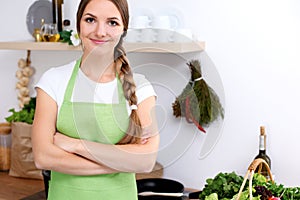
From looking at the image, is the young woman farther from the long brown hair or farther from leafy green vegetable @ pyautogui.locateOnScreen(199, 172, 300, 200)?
leafy green vegetable @ pyautogui.locateOnScreen(199, 172, 300, 200)

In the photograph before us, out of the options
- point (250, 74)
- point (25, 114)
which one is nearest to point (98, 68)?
point (250, 74)

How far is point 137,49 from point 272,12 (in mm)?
1021

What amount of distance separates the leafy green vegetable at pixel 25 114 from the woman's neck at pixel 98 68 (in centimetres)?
119

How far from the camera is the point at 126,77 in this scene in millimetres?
1419

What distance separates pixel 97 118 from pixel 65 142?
0.14m

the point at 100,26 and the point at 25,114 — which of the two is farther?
the point at 25,114

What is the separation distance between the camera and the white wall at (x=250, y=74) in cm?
211

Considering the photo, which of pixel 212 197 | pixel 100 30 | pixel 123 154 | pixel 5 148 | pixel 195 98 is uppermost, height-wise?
pixel 100 30

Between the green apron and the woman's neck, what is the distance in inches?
1.6

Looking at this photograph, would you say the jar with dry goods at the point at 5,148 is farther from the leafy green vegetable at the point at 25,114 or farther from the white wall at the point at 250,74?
the white wall at the point at 250,74

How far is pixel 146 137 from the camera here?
140 cm

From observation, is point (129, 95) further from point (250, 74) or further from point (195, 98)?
point (250, 74)

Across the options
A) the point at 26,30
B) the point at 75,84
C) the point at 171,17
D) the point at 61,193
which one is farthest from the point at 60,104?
the point at 26,30

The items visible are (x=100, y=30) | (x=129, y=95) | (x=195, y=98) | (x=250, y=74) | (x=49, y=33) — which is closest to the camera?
(x=100, y=30)
